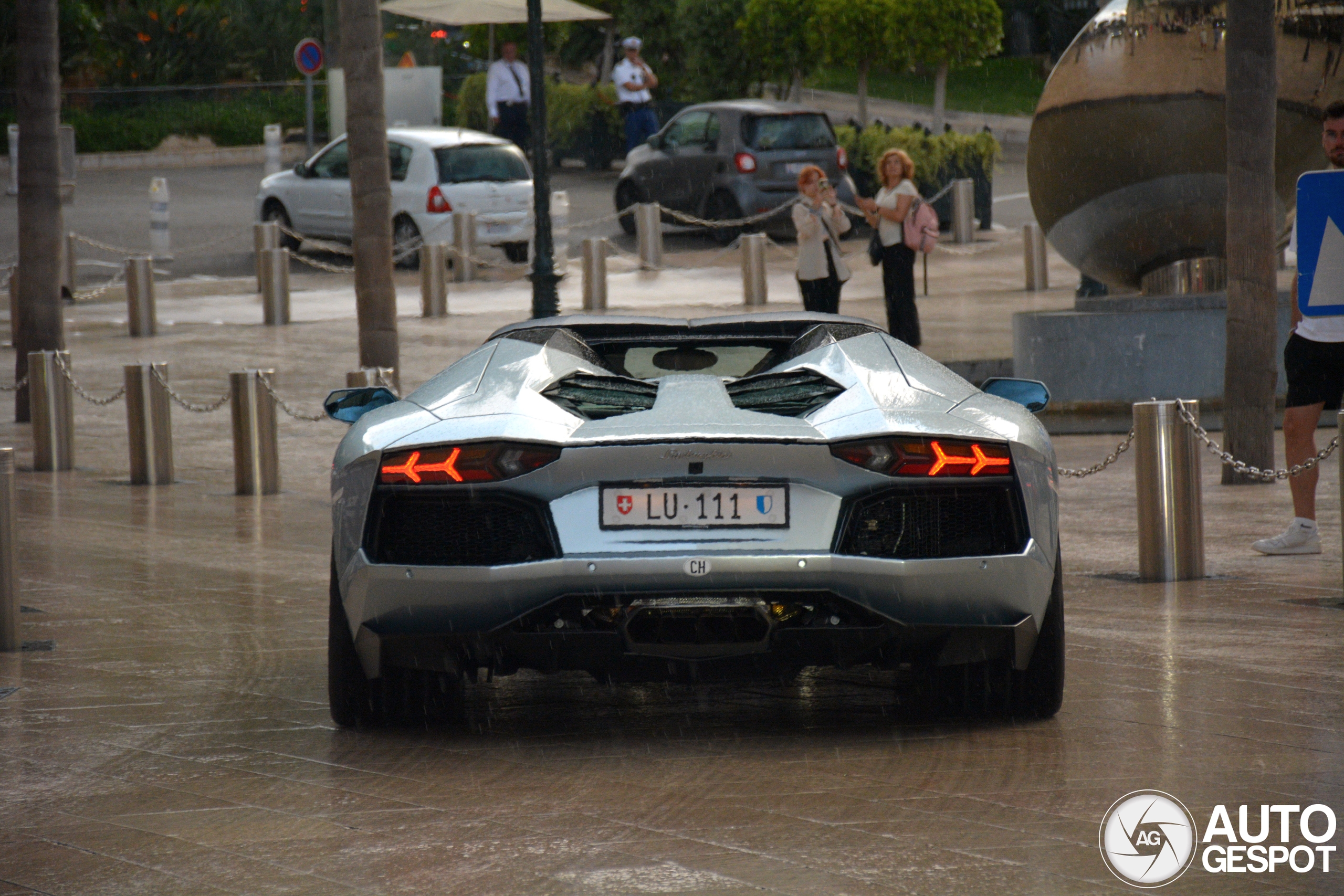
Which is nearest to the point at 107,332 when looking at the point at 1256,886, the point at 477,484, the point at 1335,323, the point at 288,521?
the point at 288,521

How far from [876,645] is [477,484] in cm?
110

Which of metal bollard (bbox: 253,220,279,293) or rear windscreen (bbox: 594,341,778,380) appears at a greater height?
metal bollard (bbox: 253,220,279,293)

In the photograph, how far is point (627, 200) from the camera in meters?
26.2

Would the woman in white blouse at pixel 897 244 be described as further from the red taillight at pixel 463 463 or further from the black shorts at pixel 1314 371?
the red taillight at pixel 463 463

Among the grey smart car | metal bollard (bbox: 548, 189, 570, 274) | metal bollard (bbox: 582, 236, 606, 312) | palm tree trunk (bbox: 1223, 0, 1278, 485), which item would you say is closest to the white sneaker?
palm tree trunk (bbox: 1223, 0, 1278, 485)

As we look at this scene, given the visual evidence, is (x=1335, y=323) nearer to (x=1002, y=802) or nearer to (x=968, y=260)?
(x=1002, y=802)

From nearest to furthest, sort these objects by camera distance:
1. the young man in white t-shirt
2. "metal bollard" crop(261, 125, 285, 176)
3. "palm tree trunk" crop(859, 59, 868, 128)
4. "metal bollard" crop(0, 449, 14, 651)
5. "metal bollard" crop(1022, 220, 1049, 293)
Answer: "metal bollard" crop(0, 449, 14, 651) < the young man in white t-shirt < "metal bollard" crop(1022, 220, 1049, 293) < "palm tree trunk" crop(859, 59, 868, 128) < "metal bollard" crop(261, 125, 285, 176)

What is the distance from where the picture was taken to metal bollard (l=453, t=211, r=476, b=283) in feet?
75.3

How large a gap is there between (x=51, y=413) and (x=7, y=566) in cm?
601

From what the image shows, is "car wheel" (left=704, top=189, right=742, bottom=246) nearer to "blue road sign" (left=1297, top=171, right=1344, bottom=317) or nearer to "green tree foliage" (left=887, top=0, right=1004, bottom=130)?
"green tree foliage" (left=887, top=0, right=1004, bottom=130)

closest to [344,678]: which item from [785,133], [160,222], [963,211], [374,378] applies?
[374,378]

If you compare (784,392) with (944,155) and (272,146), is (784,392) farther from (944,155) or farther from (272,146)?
(272,146)

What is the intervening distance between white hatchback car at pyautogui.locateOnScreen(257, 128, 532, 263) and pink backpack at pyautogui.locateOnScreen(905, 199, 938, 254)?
339 inches

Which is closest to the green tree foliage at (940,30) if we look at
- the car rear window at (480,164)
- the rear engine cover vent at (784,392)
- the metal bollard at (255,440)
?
the car rear window at (480,164)
